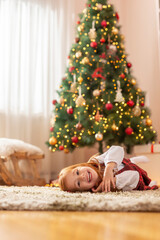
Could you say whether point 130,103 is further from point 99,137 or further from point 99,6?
point 99,6

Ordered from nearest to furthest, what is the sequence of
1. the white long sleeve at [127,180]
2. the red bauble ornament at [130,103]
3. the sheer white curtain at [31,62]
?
the white long sleeve at [127,180]
the red bauble ornament at [130,103]
the sheer white curtain at [31,62]

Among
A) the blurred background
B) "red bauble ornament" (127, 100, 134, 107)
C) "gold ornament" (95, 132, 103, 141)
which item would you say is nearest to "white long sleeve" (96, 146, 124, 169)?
"gold ornament" (95, 132, 103, 141)

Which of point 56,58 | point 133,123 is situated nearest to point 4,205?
point 133,123

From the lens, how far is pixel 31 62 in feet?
12.5

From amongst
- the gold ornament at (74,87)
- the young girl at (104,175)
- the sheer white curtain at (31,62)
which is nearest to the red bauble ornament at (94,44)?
the gold ornament at (74,87)

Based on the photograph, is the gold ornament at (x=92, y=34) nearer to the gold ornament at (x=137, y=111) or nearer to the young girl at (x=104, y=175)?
the gold ornament at (x=137, y=111)

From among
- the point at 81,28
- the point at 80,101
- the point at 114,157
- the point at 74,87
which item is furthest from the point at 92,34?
the point at 114,157

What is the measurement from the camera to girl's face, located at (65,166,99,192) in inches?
64.3

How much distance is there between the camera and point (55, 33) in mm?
4078

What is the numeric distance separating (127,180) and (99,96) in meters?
1.47

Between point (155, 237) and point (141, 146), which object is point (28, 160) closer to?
point (141, 146)

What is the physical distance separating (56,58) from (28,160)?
1492 mm

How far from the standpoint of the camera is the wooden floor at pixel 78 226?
70 cm

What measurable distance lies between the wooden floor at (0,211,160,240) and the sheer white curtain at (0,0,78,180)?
2.65 m
